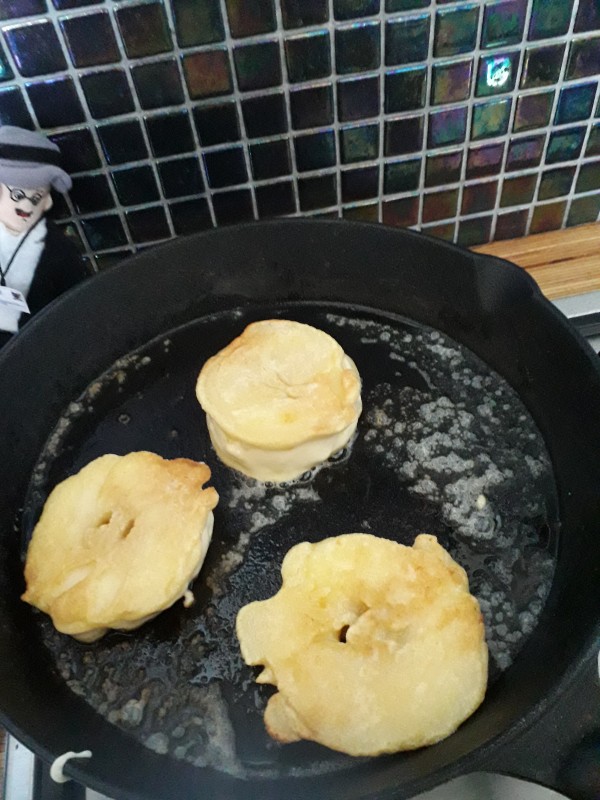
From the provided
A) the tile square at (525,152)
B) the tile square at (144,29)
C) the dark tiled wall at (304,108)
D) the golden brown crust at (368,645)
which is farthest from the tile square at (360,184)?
the golden brown crust at (368,645)

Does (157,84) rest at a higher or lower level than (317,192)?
higher

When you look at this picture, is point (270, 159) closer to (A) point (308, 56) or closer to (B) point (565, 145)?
(A) point (308, 56)

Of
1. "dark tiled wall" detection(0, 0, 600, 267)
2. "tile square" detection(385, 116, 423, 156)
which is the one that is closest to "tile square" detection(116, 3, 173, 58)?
"dark tiled wall" detection(0, 0, 600, 267)

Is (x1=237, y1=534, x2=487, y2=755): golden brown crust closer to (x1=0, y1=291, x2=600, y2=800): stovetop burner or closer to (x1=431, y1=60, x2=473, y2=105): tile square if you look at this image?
(x1=0, y1=291, x2=600, y2=800): stovetop burner

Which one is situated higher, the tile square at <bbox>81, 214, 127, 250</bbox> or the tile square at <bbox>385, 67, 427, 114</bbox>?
the tile square at <bbox>385, 67, 427, 114</bbox>

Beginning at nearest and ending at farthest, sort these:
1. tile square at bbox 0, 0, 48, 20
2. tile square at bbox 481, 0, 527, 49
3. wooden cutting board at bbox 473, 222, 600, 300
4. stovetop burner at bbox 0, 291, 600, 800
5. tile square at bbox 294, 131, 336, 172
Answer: stovetop burner at bbox 0, 291, 600, 800 → tile square at bbox 0, 0, 48, 20 → tile square at bbox 481, 0, 527, 49 → tile square at bbox 294, 131, 336, 172 → wooden cutting board at bbox 473, 222, 600, 300

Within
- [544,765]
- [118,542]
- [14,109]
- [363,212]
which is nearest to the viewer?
[544,765]

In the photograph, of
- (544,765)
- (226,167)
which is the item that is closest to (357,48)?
(226,167)
